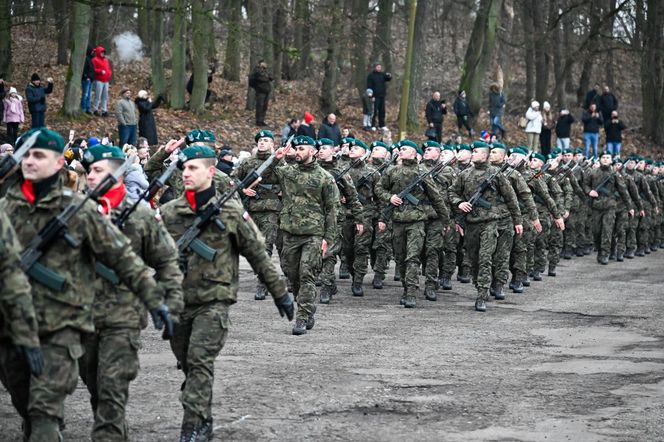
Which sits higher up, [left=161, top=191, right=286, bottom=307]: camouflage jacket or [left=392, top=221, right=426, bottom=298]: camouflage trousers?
[left=161, top=191, right=286, bottom=307]: camouflage jacket

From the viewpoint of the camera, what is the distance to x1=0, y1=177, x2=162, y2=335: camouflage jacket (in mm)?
6508

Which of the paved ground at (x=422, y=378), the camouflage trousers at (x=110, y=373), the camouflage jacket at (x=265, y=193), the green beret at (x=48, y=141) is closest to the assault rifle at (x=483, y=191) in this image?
the paved ground at (x=422, y=378)

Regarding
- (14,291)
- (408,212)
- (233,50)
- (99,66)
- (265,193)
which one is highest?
(233,50)

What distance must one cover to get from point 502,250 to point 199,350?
946 cm

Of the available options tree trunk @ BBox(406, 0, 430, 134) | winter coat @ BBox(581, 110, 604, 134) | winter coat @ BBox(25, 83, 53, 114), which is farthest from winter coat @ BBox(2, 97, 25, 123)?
winter coat @ BBox(581, 110, 604, 134)

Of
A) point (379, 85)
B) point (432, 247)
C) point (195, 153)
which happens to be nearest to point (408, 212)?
point (432, 247)

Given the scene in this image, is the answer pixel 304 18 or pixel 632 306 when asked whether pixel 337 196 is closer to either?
pixel 632 306

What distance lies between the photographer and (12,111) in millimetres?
24656

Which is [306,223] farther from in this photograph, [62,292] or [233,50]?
[233,50]

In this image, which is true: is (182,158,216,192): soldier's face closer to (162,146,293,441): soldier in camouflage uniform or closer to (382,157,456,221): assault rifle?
(162,146,293,441): soldier in camouflage uniform

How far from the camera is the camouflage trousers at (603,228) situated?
2411cm

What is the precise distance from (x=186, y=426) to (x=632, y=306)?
10122mm

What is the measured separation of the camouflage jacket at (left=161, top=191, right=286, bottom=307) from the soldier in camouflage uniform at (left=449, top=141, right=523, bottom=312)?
316 inches

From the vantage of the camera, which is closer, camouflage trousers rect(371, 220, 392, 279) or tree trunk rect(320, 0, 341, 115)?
camouflage trousers rect(371, 220, 392, 279)
